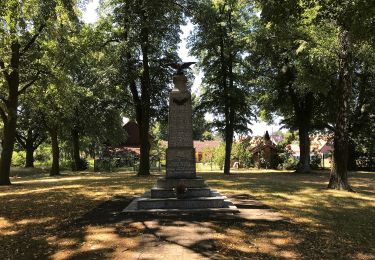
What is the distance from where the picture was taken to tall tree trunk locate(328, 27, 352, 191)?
1547cm

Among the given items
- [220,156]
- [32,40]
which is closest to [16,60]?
[32,40]

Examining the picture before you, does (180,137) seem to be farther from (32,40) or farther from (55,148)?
(55,148)

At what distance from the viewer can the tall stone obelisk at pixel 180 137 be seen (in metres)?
12.4

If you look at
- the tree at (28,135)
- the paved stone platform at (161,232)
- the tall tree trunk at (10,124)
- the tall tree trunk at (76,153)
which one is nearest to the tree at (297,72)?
the paved stone platform at (161,232)

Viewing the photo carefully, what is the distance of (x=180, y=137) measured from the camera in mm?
12719

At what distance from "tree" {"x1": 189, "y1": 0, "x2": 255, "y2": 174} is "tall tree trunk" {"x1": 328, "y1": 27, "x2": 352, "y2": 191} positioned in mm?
10699

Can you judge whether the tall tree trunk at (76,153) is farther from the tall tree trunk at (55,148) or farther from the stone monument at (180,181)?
the stone monument at (180,181)

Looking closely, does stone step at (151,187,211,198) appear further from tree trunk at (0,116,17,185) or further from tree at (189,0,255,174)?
tree at (189,0,255,174)

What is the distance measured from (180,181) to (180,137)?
162 centimetres

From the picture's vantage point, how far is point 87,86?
38406mm

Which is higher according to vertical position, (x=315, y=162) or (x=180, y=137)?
(x=180, y=137)

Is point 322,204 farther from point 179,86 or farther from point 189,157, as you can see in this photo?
point 179,86

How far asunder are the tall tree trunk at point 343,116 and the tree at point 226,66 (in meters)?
10.7

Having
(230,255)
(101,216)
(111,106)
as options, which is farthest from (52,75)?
(230,255)
